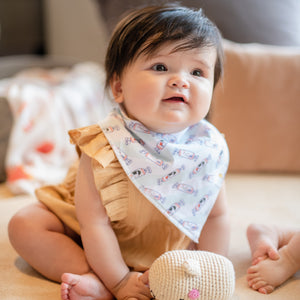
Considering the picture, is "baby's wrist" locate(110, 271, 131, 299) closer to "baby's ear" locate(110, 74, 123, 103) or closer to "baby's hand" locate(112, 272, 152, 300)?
"baby's hand" locate(112, 272, 152, 300)

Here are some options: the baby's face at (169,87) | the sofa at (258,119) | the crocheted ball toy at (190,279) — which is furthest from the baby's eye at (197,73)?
the sofa at (258,119)

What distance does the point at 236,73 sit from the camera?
146 cm

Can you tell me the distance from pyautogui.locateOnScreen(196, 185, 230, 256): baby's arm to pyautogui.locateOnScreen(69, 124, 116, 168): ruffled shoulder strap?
257 mm

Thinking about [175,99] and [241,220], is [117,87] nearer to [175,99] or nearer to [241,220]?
[175,99]

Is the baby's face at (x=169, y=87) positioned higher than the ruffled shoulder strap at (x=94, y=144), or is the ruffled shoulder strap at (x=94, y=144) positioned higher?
the baby's face at (x=169, y=87)

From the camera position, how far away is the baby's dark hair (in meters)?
0.80

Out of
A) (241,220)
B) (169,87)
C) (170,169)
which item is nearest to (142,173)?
(170,169)

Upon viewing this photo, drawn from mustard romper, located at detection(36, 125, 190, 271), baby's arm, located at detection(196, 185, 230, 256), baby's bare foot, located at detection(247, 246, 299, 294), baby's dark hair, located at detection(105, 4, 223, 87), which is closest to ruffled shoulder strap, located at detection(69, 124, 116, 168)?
mustard romper, located at detection(36, 125, 190, 271)

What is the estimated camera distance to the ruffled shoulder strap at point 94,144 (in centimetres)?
79

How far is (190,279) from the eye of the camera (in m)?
0.70

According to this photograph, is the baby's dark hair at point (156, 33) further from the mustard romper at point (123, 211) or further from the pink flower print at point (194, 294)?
the pink flower print at point (194, 294)

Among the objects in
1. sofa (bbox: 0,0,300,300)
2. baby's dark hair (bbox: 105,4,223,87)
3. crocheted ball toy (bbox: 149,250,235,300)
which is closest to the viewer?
crocheted ball toy (bbox: 149,250,235,300)

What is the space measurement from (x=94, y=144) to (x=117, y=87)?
14 cm

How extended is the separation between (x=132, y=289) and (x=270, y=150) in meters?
0.90
